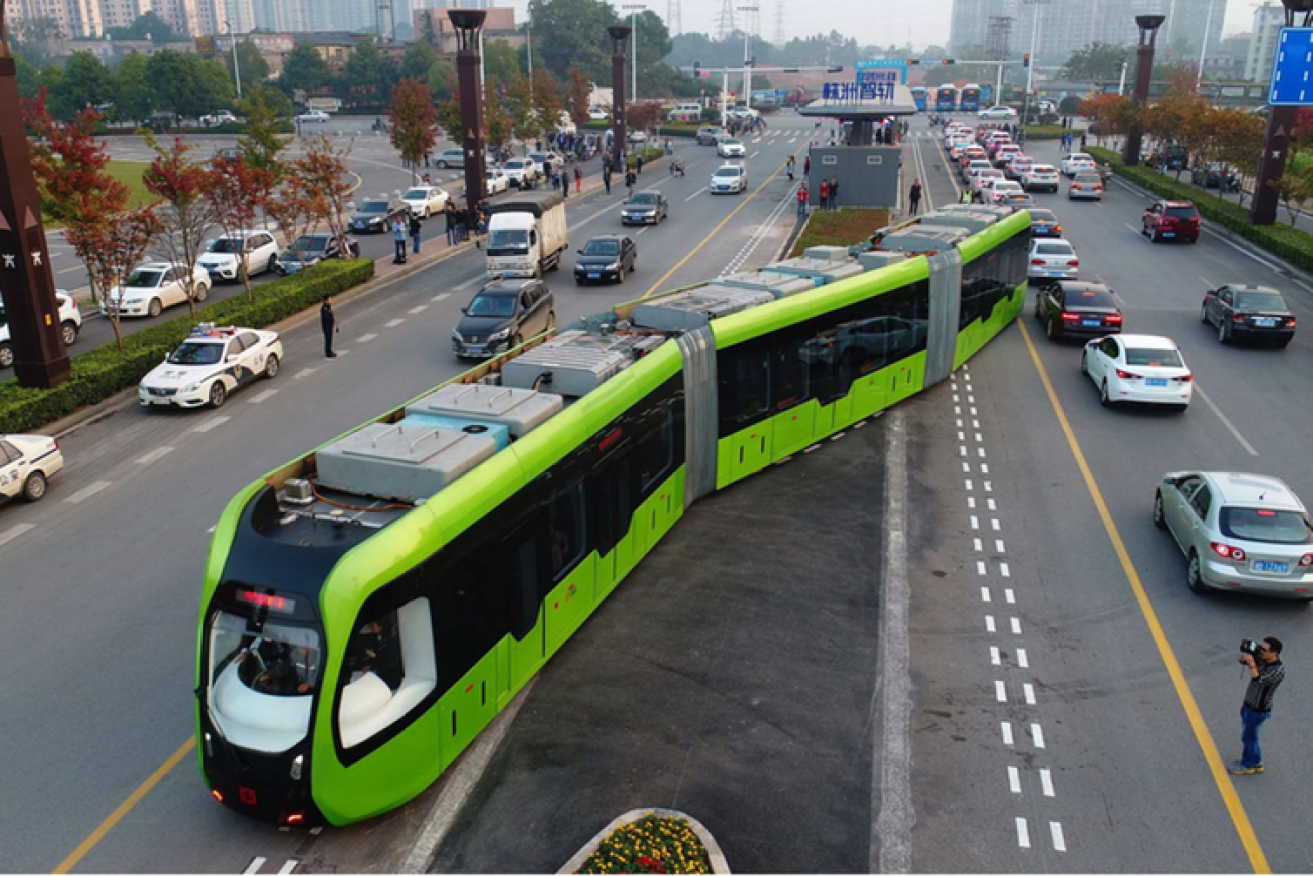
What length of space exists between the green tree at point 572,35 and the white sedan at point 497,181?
94864 mm

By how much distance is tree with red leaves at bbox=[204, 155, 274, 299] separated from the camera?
98.8 ft

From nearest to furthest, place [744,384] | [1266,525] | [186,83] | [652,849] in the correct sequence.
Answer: [652,849] < [1266,525] < [744,384] < [186,83]

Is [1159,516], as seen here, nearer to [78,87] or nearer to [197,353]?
[197,353]

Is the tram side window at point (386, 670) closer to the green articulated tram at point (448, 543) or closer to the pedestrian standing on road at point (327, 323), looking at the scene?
the green articulated tram at point (448, 543)

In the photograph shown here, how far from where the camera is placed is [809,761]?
35.3 ft

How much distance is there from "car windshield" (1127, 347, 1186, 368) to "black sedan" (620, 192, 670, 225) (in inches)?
1103

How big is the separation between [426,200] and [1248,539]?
146 ft

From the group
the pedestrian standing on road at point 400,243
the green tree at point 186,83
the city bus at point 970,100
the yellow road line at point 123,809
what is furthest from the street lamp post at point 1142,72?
the green tree at point 186,83

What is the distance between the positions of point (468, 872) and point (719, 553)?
7.12m

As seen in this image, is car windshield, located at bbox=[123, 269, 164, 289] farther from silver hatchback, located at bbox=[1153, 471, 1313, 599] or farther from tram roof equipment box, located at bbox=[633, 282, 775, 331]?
silver hatchback, located at bbox=[1153, 471, 1313, 599]

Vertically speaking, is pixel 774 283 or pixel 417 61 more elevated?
pixel 417 61

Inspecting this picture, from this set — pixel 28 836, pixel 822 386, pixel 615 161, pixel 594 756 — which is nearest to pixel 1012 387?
pixel 822 386

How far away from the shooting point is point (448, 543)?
31.6 feet

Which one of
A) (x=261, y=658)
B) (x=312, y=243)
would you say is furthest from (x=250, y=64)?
(x=261, y=658)
